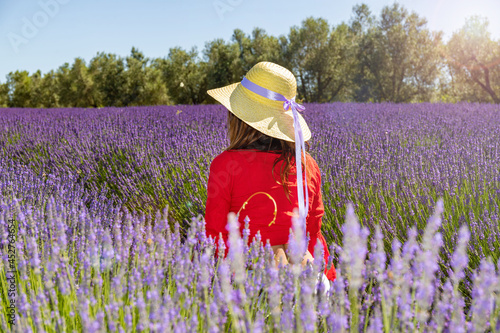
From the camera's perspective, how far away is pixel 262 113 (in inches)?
69.5

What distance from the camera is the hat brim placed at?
170cm

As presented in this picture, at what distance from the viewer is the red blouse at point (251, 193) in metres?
1.71

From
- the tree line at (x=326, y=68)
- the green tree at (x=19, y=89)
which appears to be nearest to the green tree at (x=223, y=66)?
the tree line at (x=326, y=68)

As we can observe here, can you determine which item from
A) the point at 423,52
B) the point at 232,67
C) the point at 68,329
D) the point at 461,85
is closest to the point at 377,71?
the point at 423,52

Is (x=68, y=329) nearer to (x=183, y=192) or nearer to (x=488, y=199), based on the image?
(x=183, y=192)

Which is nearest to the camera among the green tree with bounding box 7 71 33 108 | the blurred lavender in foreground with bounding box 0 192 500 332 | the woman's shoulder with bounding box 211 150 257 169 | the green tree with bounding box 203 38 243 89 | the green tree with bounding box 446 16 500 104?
the blurred lavender in foreground with bounding box 0 192 500 332

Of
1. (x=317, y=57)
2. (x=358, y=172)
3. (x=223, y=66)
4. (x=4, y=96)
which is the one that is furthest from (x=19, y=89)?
(x=358, y=172)

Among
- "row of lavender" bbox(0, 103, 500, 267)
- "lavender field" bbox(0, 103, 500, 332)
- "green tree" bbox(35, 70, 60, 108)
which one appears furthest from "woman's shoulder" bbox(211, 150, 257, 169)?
"green tree" bbox(35, 70, 60, 108)

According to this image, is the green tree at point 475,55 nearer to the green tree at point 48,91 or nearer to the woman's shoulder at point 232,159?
the woman's shoulder at point 232,159

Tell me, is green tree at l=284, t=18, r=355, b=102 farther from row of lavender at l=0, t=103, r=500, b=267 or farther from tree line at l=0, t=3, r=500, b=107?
row of lavender at l=0, t=103, r=500, b=267

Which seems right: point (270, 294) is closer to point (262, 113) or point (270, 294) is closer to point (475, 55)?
point (262, 113)

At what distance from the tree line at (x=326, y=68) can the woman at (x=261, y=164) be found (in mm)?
25328

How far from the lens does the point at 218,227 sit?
5.75 feet

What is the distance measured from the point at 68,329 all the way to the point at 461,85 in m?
31.9
